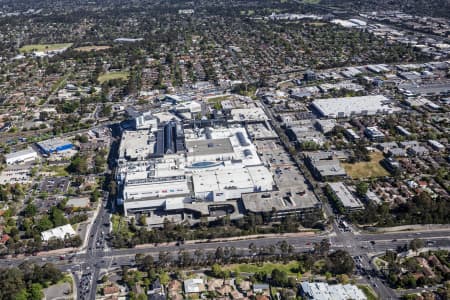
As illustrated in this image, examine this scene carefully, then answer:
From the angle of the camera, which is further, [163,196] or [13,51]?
[13,51]

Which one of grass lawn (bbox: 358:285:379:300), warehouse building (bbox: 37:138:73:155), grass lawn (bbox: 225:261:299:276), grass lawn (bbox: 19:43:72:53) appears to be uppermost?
grass lawn (bbox: 358:285:379:300)

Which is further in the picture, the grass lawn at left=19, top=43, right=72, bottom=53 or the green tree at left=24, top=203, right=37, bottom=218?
the grass lawn at left=19, top=43, right=72, bottom=53

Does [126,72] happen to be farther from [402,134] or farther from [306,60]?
[402,134]

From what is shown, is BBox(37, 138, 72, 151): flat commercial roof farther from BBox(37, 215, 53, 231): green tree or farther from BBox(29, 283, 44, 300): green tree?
BBox(29, 283, 44, 300): green tree

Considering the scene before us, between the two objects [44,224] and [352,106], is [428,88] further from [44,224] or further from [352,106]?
[44,224]

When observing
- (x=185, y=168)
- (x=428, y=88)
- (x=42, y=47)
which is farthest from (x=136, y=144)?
(x=42, y=47)

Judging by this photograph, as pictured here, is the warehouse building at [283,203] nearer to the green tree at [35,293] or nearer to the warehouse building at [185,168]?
the warehouse building at [185,168]

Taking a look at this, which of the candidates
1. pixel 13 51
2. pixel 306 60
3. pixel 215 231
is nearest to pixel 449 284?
pixel 215 231

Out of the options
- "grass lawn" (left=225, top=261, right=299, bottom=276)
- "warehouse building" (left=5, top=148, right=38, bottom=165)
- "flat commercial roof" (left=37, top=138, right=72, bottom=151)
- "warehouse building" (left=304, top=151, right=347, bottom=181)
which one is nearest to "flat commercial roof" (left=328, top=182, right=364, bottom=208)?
"warehouse building" (left=304, top=151, right=347, bottom=181)
